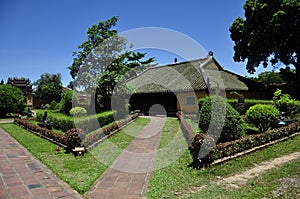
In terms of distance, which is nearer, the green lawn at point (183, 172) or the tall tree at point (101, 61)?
the green lawn at point (183, 172)

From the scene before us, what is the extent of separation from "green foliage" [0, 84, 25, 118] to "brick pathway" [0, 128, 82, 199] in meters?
21.5

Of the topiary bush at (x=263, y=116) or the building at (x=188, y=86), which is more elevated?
the building at (x=188, y=86)

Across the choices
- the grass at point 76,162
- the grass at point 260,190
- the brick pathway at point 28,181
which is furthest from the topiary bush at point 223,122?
the brick pathway at point 28,181

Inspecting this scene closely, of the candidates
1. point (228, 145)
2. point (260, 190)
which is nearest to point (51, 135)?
point (228, 145)

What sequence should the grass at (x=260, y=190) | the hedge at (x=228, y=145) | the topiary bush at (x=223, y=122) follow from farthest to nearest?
the topiary bush at (x=223, y=122) → the hedge at (x=228, y=145) → the grass at (x=260, y=190)

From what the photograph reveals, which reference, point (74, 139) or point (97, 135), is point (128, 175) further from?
point (97, 135)

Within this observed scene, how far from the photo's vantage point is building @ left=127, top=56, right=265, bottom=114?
20359 millimetres

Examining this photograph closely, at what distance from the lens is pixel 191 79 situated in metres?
21.8

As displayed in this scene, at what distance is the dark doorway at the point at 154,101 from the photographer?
72.5 feet

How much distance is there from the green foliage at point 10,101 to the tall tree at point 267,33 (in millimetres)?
26803

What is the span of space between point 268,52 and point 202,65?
25.5ft

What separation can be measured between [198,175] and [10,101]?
2733cm

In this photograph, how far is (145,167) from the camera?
273 inches

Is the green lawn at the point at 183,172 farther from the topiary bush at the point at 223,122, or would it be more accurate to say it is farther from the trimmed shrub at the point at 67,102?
the trimmed shrub at the point at 67,102
